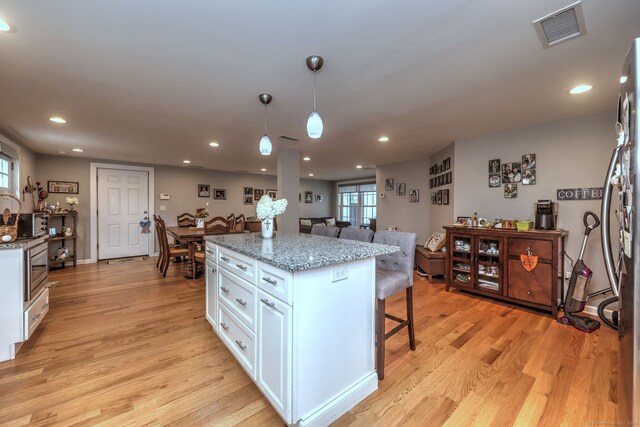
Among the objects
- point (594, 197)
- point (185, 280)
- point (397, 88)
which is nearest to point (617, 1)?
point (397, 88)

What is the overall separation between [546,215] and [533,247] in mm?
393

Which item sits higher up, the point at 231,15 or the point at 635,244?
the point at 231,15

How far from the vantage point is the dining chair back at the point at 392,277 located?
178 cm

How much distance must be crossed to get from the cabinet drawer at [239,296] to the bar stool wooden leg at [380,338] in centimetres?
80

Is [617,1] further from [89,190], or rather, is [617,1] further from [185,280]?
[89,190]

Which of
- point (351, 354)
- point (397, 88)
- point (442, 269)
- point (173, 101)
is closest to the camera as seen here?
point (351, 354)

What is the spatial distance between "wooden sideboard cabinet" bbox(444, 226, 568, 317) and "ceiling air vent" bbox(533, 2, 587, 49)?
6.45 feet

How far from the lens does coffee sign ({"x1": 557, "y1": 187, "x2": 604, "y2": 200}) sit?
2.79 meters

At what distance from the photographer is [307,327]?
4.42ft

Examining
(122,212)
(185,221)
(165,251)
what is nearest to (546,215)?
(165,251)

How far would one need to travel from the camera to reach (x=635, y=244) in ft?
2.73

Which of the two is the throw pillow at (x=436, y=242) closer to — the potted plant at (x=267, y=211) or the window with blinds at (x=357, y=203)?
the potted plant at (x=267, y=211)

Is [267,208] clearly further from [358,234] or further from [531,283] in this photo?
[531,283]

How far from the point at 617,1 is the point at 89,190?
7.36 m
